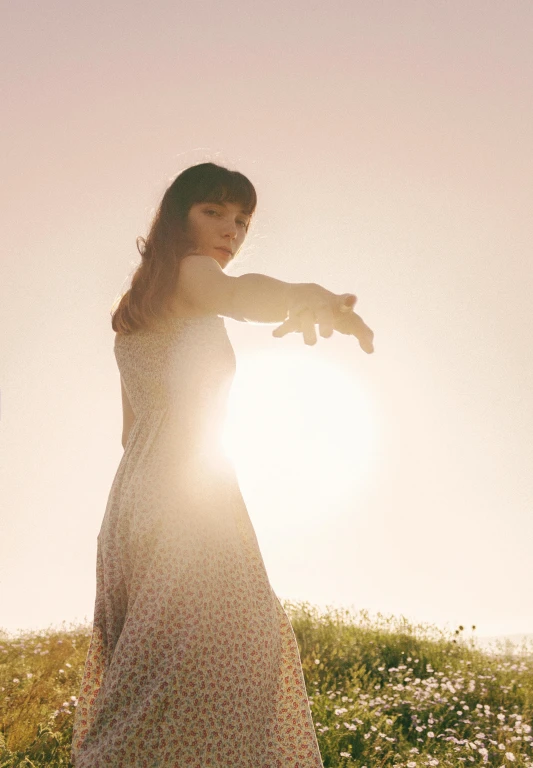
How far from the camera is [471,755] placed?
4414 millimetres

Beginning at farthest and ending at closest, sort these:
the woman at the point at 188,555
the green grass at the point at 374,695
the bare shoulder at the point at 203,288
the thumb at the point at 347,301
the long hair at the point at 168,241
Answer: the green grass at the point at 374,695 < the long hair at the point at 168,241 < the bare shoulder at the point at 203,288 < the woman at the point at 188,555 < the thumb at the point at 347,301

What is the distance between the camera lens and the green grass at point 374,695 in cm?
410

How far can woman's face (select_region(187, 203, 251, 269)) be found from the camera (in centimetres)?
262

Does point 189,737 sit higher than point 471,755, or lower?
higher

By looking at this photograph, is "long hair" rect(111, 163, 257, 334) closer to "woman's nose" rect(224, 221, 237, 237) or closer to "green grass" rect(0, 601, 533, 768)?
"woman's nose" rect(224, 221, 237, 237)

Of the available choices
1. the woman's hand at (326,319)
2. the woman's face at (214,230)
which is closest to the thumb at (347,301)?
the woman's hand at (326,319)

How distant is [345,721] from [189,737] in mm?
3225

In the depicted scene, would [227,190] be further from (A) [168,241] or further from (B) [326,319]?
(B) [326,319]

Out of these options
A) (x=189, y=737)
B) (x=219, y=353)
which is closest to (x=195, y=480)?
(x=219, y=353)

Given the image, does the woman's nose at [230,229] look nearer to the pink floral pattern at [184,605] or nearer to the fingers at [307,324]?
the pink floral pattern at [184,605]

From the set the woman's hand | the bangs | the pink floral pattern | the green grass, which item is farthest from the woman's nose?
the green grass

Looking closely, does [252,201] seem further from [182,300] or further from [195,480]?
[195,480]

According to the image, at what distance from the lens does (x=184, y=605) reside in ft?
6.50

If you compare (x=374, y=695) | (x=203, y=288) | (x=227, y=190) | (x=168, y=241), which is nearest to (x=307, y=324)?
(x=203, y=288)
